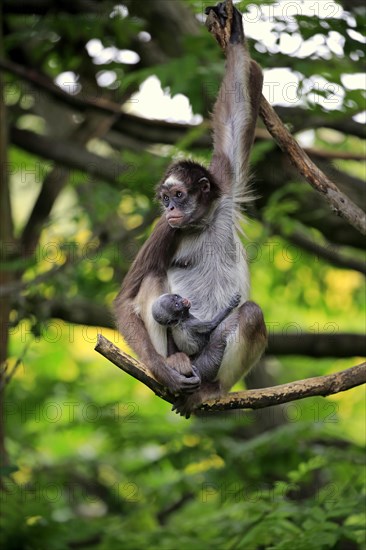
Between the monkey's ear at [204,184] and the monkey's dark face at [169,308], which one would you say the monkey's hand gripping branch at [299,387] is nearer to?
the monkey's dark face at [169,308]

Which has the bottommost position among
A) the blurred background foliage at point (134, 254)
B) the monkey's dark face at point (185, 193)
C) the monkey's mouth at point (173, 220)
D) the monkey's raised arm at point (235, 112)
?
the blurred background foliage at point (134, 254)

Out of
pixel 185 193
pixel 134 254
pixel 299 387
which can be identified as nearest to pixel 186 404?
pixel 299 387

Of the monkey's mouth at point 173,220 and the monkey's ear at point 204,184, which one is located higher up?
the monkey's ear at point 204,184

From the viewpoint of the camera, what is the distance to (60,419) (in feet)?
50.4

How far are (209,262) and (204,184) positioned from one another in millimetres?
611

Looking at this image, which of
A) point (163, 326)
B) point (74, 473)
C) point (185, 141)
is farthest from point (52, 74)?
point (163, 326)

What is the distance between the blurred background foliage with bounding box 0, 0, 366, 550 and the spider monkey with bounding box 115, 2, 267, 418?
3.08ft

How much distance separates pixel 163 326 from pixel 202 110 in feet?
10.7

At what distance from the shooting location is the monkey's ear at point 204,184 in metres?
6.93

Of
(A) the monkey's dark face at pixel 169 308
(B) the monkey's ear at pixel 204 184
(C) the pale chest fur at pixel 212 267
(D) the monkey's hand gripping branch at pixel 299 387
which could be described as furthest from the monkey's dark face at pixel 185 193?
(D) the monkey's hand gripping branch at pixel 299 387

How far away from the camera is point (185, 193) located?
683cm

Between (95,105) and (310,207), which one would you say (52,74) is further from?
(310,207)

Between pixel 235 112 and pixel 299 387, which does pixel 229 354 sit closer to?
pixel 299 387

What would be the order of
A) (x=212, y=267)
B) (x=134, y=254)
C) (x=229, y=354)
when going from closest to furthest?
(x=229, y=354) < (x=212, y=267) < (x=134, y=254)
